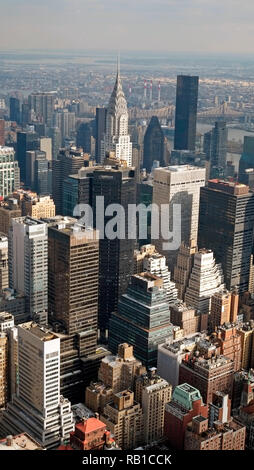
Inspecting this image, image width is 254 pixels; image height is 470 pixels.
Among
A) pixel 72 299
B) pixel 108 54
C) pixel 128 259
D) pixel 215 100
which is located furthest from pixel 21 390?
pixel 215 100

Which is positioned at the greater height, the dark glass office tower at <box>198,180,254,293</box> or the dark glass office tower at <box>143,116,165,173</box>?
the dark glass office tower at <box>143,116,165,173</box>

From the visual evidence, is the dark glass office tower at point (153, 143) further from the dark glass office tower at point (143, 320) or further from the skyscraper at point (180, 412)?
the skyscraper at point (180, 412)

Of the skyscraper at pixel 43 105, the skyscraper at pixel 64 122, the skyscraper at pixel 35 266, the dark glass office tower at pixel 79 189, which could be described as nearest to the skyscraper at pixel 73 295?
the skyscraper at pixel 35 266

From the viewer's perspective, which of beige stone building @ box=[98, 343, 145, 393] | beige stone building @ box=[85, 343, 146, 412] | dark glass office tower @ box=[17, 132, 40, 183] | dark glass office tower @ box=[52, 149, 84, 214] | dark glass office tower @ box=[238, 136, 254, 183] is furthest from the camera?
dark glass office tower @ box=[17, 132, 40, 183]

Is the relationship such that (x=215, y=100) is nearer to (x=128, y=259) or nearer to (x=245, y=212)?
(x=245, y=212)

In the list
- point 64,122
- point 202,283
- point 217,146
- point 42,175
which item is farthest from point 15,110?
point 202,283

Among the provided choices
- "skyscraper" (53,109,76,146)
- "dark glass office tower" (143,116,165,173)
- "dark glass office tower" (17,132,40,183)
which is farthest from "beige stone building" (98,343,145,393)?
"skyscraper" (53,109,76,146)

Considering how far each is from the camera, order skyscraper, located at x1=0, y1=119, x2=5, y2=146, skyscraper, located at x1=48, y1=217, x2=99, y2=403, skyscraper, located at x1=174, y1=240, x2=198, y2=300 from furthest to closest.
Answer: skyscraper, located at x1=0, y1=119, x2=5, y2=146 < skyscraper, located at x1=174, y1=240, x2=198, y2=300 < skyscraper, located at x1=48, y1=217, x2=99, y2=403

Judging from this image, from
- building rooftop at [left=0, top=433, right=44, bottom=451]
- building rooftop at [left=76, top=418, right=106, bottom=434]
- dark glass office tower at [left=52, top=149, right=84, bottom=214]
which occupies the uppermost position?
dark glass office tower at [left=52, top=149, right=84, bottom=214]

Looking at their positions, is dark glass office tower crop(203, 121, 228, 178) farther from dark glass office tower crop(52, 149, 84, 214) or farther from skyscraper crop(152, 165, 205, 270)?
dark glass office tower crop(52, 149, 84, 214)
